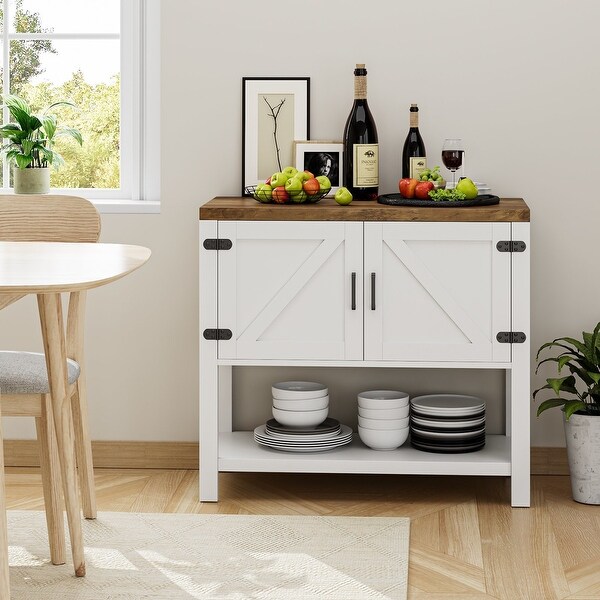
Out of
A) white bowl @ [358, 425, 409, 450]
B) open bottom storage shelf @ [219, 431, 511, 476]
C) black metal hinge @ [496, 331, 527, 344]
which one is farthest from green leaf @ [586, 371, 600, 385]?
white bowl @ [358, 425, 409, 450]

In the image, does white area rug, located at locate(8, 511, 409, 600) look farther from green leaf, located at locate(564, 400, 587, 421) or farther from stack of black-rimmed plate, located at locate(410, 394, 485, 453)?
green leaf, located at locate(564, 400, 587, 421)

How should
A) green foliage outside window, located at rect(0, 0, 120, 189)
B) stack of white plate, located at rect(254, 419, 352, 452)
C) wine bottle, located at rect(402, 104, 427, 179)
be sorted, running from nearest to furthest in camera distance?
stack of white plate, located at rect(254, 419, 352, 452) < wine bottle, located at rect(402, 104, 427, 179) < green foliage outside window, located at rect(0, 0, 120, 189)

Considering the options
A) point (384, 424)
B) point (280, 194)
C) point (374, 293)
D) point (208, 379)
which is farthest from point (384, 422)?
point (280, 194)

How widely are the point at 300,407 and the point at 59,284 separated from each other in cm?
158

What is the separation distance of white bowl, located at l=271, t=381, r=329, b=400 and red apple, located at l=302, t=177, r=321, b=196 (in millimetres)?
675

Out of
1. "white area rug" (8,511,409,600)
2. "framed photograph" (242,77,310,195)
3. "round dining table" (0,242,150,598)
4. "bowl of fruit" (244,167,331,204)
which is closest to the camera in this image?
"round dining table" (0,242,150,598)

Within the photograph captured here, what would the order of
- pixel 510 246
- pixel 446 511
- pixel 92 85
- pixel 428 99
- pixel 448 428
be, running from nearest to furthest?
pixel 510 246 → pixel 446 511 → pixel 448 428 → pixel 428 99 → pixel 92 85

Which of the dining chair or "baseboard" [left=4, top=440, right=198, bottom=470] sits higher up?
the dining chair

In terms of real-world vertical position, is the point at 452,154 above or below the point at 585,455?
above

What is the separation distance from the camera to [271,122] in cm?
360

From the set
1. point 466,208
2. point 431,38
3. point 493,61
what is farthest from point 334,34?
point 466,208

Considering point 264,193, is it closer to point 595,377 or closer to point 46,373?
point 46,373

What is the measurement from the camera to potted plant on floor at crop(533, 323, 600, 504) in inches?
128

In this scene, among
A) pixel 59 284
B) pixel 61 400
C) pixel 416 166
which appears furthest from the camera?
pixel 416 166
